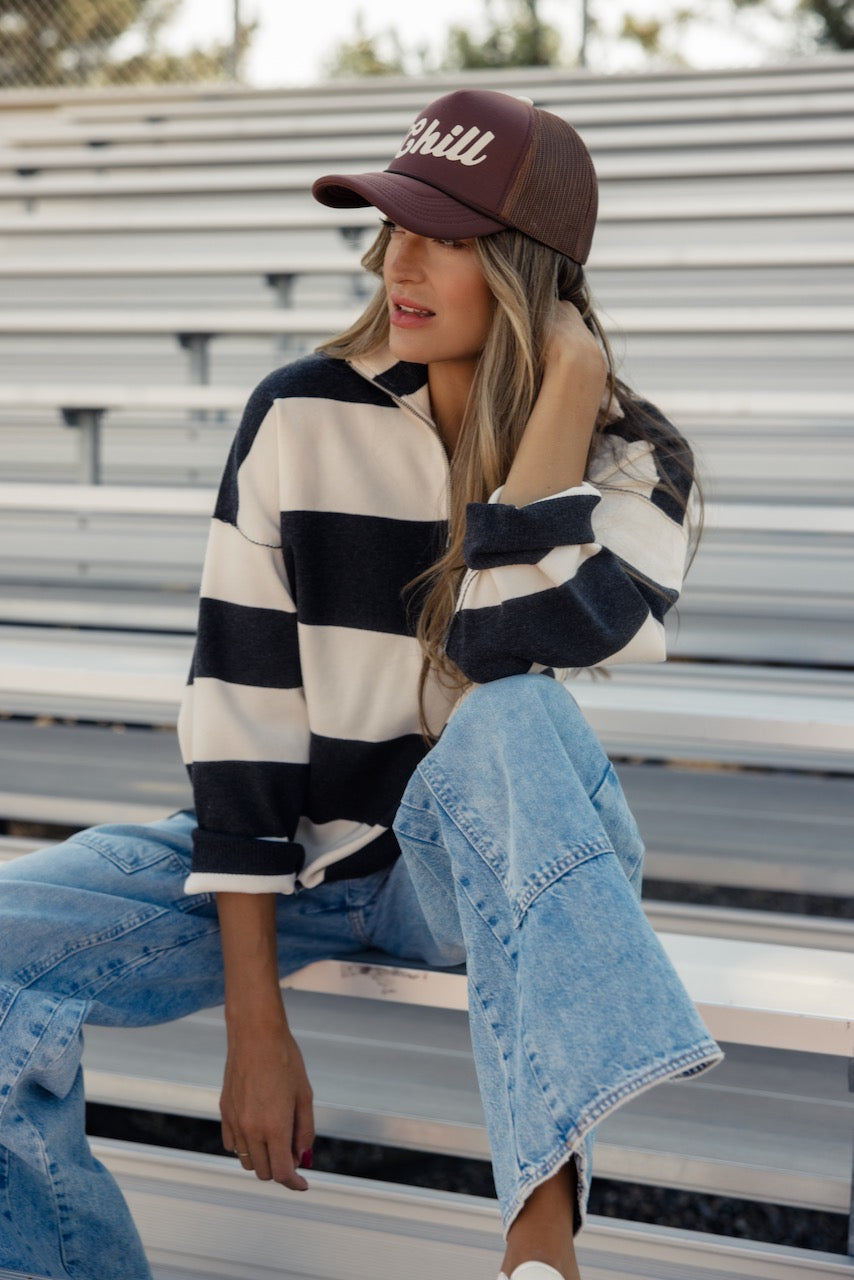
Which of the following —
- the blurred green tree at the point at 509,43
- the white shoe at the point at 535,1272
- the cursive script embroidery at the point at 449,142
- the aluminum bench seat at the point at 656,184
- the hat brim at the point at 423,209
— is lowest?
the white shoe at the point at 535,1272

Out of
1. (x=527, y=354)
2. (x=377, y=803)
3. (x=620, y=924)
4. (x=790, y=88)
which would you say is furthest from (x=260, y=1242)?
(x=790, y=88)

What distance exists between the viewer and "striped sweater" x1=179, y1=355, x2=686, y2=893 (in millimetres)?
915

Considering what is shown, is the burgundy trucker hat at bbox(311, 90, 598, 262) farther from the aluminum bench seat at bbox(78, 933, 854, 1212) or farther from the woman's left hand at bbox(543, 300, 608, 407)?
the aluminum bench seat at bbox(78, 933, 854, 1212)

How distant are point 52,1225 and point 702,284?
8.02 ft

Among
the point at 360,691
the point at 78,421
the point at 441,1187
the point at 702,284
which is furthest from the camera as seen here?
the point at 702,284

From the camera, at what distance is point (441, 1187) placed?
118 cm

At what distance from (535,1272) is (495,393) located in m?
0.58

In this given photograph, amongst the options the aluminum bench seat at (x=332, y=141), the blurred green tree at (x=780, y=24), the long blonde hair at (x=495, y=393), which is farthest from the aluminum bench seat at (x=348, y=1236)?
the blurred green tree at (x=780, y=24)

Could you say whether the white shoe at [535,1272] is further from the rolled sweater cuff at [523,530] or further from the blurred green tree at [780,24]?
the blurred green tree at [780,24]

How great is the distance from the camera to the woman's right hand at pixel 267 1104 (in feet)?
2.80

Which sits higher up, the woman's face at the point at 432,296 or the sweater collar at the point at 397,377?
the woman's face at the point at 432,296

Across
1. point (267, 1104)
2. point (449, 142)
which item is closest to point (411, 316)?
point (449, 142)

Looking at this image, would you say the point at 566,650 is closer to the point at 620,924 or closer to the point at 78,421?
the point at 620,924

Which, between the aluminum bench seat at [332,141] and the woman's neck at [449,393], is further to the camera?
the aluminum bench seat at [332,141]
